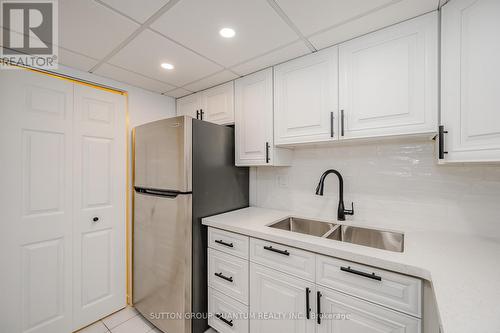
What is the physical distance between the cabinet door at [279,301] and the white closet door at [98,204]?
143cm

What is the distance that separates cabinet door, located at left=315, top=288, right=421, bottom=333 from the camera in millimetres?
972

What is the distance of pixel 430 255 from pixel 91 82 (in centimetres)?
274

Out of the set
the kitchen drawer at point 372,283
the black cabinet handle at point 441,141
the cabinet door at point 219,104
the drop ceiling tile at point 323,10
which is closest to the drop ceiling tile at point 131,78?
the cabinet door at point 219,104

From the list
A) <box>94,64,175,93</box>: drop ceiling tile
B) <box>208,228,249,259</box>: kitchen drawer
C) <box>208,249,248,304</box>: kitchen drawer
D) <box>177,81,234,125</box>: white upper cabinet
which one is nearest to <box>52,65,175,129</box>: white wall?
<box>94,64,175,93</box>: drop ceiling tile

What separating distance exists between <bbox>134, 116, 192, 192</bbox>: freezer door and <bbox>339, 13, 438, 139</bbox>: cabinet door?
1146 millimetres

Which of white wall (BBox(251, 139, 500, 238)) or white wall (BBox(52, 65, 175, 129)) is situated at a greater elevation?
white wall (BBox(52, 65, 175, 129))

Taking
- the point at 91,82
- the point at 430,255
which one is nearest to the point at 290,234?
the point at 430,255

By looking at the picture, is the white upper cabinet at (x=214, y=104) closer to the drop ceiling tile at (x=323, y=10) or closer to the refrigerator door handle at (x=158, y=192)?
the refrigerator door handle at (x=158, y=192)

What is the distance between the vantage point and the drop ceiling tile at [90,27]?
44.8 inches

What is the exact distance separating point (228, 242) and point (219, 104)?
1.34m

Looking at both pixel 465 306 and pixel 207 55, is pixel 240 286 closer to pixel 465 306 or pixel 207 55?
pixel 465 306

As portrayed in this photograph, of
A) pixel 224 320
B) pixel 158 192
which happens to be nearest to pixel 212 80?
pixel 158 192

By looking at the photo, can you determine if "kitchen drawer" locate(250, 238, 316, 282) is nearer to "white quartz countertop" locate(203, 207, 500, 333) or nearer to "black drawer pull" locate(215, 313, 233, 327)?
"white quartz countertop" locate(203, 207, 500, 333)

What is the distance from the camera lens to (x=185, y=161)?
1625 mm
